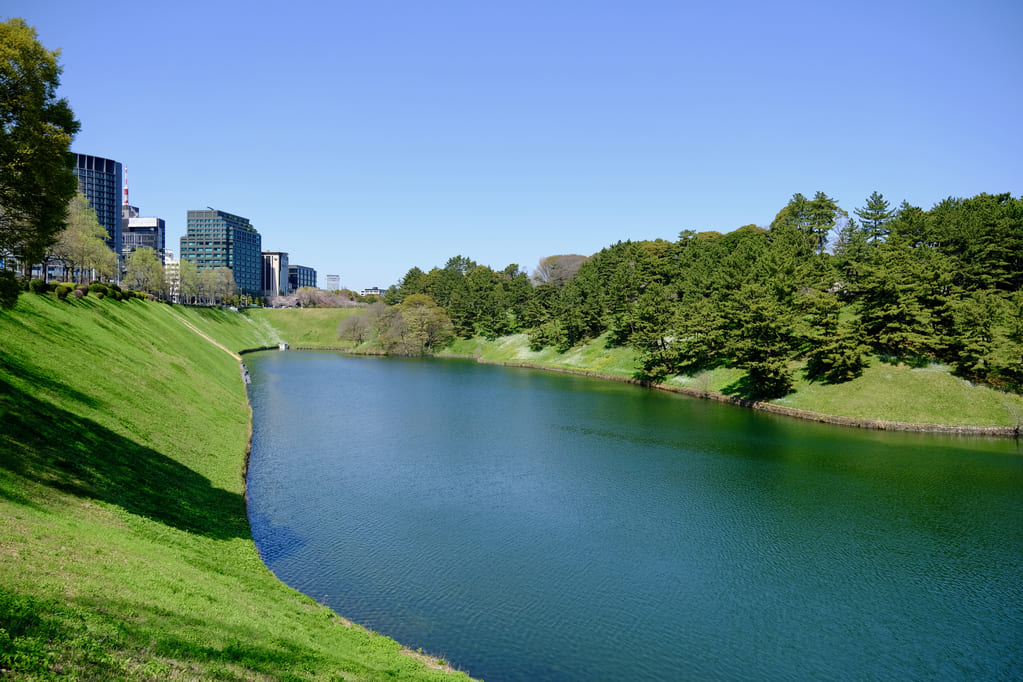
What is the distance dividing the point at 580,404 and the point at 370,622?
4900cm

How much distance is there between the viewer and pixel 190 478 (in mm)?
26844

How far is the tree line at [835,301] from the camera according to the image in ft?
193

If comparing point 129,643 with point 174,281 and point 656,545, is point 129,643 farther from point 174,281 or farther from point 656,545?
point 174,281

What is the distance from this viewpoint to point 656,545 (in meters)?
26.7

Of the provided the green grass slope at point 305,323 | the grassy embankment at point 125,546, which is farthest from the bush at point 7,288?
the green grass slope at point 305,323

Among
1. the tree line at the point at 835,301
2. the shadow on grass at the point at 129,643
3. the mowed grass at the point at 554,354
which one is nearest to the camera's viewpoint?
the shadow on grass at the point at 129,643

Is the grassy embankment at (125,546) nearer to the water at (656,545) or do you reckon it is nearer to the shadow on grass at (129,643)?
the shadow on grass at (129,643)

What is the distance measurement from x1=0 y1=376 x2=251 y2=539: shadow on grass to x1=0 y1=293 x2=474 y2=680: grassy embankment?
79 mm

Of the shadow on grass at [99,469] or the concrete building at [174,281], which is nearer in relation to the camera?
the shadow on grass at [99,469]

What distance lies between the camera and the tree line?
58.9 meters

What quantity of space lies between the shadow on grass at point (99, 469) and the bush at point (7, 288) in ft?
10.1

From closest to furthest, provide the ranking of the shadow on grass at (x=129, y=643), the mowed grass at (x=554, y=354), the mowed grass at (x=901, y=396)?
1. the shadow on grass at (x=129, y=643)
2. the mowed grass at (x=901, y=396)
3. the mowed grass at (x=554, y=354)

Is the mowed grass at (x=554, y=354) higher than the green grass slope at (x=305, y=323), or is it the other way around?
the green grass slope at (x=305, y=323)

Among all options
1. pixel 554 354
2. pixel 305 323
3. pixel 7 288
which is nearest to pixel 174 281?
pixel 305 323
